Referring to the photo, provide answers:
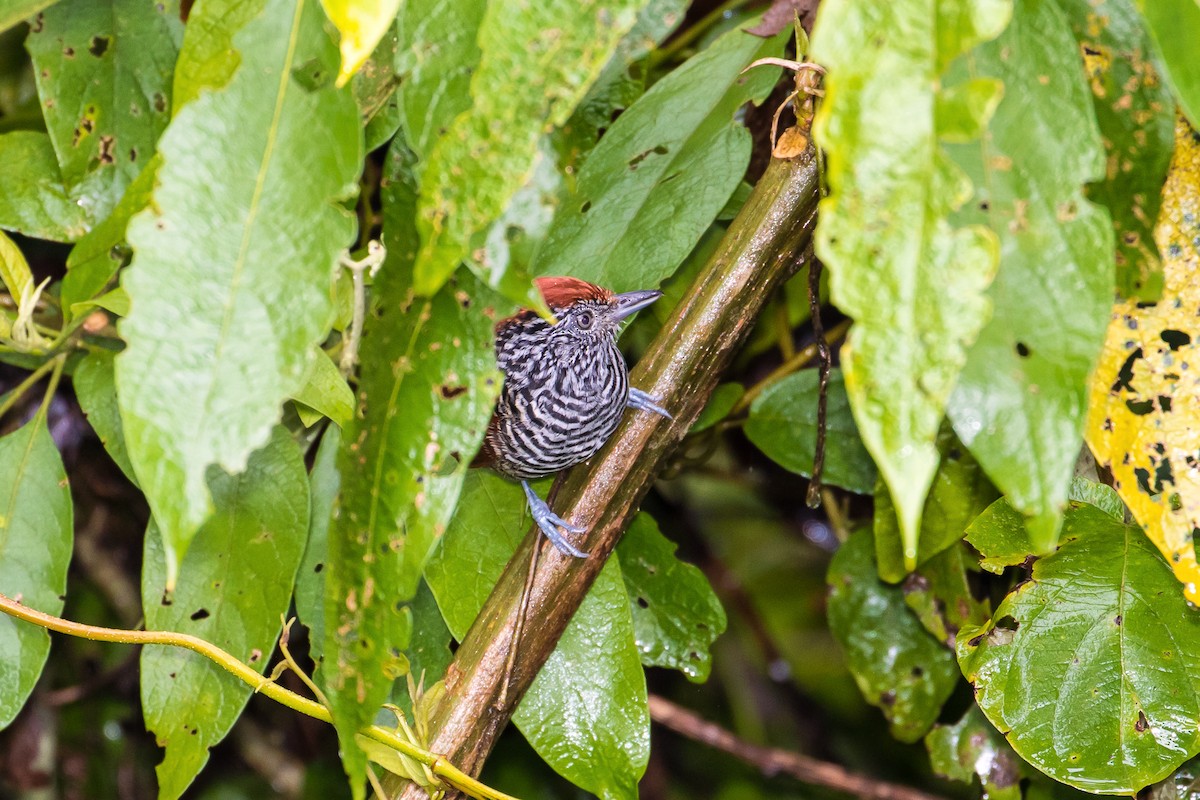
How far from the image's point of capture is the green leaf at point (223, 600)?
5.31 feet

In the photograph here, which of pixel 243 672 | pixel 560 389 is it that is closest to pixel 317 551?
pixel 243 672

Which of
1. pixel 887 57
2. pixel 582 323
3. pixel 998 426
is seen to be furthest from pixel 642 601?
pixel 887 57

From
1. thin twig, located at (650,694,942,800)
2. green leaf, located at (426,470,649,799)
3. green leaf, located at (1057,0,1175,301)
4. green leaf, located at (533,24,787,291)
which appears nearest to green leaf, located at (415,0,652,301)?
green leaf, located at (1057,0,1175,301)

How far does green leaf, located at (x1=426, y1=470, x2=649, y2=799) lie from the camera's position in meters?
1.62

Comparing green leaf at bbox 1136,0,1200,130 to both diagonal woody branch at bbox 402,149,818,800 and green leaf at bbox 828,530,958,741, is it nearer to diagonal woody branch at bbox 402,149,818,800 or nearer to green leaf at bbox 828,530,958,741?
diagonal woody branch at bbox 402,149,818,800

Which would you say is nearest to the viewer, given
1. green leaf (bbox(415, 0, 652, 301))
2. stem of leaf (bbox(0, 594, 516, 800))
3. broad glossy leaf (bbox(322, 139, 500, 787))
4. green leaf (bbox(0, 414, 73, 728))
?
green leaf (bbox(415, 0, 652, 301))

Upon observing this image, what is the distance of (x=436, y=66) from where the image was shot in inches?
39.6

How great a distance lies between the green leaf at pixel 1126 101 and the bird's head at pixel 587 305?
93cm

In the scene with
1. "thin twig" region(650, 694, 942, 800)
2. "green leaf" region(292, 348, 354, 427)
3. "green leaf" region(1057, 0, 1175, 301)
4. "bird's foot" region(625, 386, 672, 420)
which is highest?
"green leaf" region(1057, 0, 1175, 301)

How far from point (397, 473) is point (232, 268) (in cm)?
25

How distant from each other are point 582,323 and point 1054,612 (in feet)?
3.36

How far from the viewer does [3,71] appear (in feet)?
7.95

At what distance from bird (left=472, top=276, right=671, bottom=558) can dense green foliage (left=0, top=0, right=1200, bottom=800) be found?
0.36 feet

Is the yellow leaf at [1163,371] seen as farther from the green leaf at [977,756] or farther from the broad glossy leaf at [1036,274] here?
the green leaf at [977,756]
